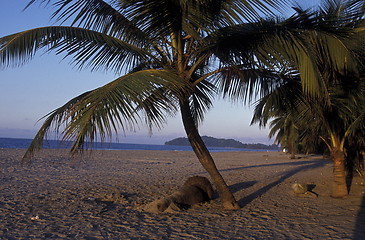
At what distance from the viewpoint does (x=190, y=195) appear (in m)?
7.11

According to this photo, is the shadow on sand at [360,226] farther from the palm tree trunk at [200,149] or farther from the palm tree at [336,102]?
the palm tree trunk at [200,149]

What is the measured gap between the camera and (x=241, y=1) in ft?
16.7

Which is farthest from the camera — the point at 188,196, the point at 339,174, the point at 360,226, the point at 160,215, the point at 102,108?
the point at 339,174

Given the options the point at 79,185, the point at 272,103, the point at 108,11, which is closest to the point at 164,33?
the point at 108,11

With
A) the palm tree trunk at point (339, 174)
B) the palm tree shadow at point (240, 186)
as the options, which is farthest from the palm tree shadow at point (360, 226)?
the palm tree shadow at point (240, 186)

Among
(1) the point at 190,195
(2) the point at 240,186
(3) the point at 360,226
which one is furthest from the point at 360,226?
(2) the point at 240,186

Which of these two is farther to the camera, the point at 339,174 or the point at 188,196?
the point at 339,174

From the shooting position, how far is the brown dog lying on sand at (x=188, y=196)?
254 inches

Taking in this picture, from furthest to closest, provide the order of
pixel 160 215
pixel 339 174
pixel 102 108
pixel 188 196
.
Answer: pixel 339 174 → pixel 188 196 → pixel 160 215 → pixel 102 108

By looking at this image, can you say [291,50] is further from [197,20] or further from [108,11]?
[108,11]

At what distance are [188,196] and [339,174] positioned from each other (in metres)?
3.91

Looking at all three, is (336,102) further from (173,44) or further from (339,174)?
(173,44)

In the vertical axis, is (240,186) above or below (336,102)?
below

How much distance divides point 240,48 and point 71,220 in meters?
4.16
